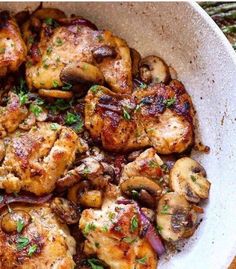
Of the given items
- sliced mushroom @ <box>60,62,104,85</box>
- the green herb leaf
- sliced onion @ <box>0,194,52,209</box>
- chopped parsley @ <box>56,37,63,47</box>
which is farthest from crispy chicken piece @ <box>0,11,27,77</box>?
the green herb leaf

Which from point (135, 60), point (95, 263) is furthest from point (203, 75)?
point (95, 263)

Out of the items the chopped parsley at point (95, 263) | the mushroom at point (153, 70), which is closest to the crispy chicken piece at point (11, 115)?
the mushroom at point (153, 70)

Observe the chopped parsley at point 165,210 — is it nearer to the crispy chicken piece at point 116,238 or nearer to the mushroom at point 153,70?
the crispy chicken piece at point 116,238

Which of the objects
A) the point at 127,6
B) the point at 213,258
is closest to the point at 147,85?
the point at 127,6

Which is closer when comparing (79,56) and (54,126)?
(54,126)

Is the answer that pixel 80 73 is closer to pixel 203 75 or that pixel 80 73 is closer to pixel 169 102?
pixel 169 102

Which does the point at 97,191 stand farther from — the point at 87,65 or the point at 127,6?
the point at 127,6

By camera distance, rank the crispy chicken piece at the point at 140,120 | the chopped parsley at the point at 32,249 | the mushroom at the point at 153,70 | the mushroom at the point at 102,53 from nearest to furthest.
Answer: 1. the chopped parsley at the point at 32,249
2. the crispy chicken piece at the point at 140,120
3. the mushroom at the point at 102,53
4. the mushroom at the point at 153,70
